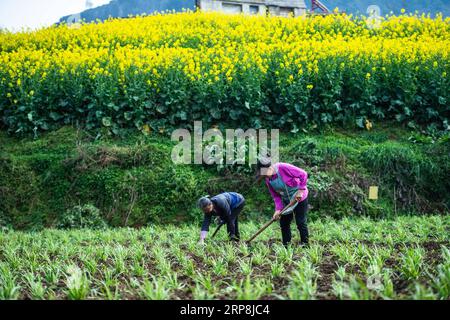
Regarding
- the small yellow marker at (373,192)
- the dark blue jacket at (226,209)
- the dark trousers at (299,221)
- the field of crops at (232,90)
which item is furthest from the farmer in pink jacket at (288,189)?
the field of crops at (232,90)

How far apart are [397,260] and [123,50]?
1166 centimetres

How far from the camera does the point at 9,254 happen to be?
5461 mm

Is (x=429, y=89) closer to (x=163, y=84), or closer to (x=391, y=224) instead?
(x=391, y=224)

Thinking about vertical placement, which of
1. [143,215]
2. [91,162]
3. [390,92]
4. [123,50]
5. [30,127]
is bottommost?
[143,215]

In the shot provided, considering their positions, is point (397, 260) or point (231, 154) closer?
point (397, 260)

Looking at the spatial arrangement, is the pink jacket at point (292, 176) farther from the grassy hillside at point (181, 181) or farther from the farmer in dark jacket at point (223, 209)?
the grassy hillside at point (181, 181)

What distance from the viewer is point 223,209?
618 cm

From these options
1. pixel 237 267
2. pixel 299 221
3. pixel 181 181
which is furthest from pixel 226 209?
pixel 181 181

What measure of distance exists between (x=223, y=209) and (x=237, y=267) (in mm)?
1510

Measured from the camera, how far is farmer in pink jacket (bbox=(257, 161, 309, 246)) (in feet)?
18.6

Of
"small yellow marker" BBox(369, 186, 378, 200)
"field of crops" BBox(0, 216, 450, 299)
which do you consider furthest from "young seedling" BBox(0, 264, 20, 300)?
"small yellow marker" BBox(369, 186, 378, 200)

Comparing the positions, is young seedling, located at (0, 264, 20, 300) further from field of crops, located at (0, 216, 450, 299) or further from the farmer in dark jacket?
the farmer in dark jacket

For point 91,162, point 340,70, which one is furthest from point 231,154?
point 340,70

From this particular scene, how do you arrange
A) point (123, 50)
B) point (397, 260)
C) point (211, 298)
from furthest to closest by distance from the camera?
1. point (123, 50)
2. point (397, 260)
3. point (211, 298)
